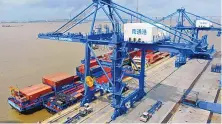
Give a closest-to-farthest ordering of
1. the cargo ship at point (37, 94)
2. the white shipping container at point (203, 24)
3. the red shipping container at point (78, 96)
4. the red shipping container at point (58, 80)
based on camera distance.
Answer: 1. the cargo ship at point (37, 94)
2. the red shipping container at point (78, 96)
3. the red shipping container at point (58, 80)
4. the white shipping container at point (203, 24)

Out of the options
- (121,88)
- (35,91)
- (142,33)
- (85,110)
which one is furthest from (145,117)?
(35,91)

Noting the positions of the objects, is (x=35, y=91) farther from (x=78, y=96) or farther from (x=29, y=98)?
(x=78, y=96)

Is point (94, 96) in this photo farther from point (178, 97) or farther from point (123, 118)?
point (178, 97)

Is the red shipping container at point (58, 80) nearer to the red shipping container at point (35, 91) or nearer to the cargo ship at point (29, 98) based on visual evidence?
the red shipping container at point (35, 91)

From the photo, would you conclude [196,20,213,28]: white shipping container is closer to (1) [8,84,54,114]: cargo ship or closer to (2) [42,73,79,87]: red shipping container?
(2) [42,73,79,87]: red shipping container

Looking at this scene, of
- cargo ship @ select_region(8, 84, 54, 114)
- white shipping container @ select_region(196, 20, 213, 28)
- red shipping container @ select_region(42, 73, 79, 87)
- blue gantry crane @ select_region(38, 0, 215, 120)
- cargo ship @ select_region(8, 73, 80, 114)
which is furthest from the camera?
white shipping container @ select_region(196, 20, 213, 28)

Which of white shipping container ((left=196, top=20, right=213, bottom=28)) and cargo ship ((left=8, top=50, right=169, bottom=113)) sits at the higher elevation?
white shipping container ((left=196, top=20, right=213, bottom=28))

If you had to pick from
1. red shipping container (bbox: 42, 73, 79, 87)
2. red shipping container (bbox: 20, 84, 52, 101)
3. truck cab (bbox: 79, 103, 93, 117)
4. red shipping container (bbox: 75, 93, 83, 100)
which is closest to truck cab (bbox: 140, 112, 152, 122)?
truck cab (bbox: 79, 103, 93, 117)

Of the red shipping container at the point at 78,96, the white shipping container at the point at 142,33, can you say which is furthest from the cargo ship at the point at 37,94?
the white shipping container at the point at 142,33
